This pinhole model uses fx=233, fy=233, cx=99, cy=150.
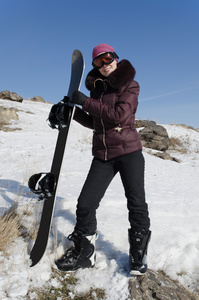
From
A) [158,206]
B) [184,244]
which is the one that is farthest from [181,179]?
[184,244]

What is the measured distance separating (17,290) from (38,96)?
2879cm

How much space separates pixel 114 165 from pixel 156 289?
3.67 feet

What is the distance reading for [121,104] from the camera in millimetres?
2004

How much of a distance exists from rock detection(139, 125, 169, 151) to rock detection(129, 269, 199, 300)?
11.2 metres

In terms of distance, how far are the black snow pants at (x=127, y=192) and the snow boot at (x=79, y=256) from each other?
71 millimetres

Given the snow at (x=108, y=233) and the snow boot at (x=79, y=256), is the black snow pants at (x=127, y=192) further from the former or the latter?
the snow at (x=108, y=233)

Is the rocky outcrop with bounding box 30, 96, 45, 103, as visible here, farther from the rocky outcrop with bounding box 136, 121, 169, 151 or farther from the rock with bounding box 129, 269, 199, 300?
the rock with bounding box 129, 269, 199, 300

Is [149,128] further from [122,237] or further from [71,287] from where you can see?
[71,287]

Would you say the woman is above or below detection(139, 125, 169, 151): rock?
below

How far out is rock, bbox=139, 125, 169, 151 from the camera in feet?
42.8

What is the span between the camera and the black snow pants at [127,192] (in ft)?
6.92

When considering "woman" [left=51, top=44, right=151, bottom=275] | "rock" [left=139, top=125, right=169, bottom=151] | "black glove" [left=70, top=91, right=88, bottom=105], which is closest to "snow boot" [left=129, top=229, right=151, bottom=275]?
"woman" [left=51, top=44, right=151, bottom=275]

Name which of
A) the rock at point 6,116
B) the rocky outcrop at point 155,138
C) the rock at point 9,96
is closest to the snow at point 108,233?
the rock at point 6,116

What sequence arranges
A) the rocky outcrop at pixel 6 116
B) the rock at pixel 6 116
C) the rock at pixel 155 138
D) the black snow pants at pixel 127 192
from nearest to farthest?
the black snow pants at pixel 127 192
the rocky outcrop at pixel 6 116
the rock at pixel 6 116
the rock at pixel 155 138
